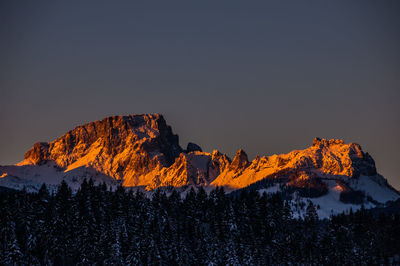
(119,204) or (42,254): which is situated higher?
(119,204)

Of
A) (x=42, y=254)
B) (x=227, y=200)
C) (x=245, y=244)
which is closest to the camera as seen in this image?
(x=42, y=254)

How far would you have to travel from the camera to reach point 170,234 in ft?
541

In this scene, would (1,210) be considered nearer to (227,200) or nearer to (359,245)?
(227,200)

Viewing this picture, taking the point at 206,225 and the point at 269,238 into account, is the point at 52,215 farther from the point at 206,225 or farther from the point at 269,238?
the point at 269,238

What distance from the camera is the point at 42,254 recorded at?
508 ft

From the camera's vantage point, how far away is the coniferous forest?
15588 cm

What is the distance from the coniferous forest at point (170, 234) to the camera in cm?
15588

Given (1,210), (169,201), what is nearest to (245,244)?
(169,201)

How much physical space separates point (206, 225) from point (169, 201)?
16452 mm

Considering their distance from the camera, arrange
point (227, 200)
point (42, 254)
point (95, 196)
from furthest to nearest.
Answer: point (227, 200)
point (95, 196)
point (42, 254)

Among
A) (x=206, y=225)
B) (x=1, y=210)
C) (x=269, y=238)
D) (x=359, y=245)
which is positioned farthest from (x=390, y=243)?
(x=1, y=210)

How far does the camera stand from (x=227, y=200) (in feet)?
625

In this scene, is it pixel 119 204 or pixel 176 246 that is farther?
pixel 119 204

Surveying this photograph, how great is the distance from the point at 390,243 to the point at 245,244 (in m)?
Answer: 38.8
